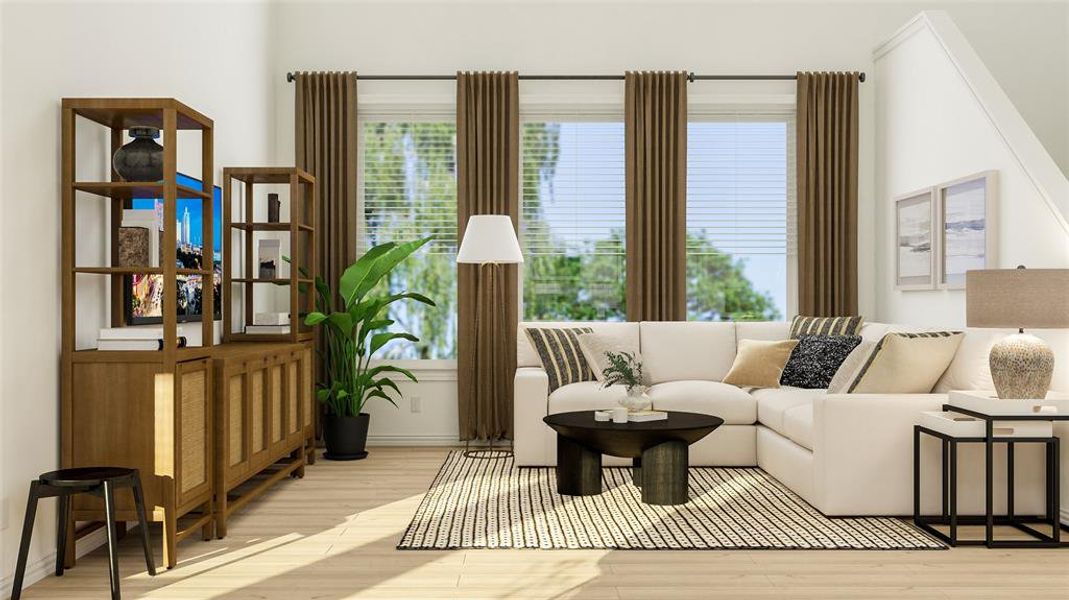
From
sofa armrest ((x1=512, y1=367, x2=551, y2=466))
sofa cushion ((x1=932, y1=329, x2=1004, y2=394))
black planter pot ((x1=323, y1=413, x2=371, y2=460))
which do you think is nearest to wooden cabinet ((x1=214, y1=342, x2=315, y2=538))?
black planter pot ((x1=323, y1=413, x2=371, y2=460))

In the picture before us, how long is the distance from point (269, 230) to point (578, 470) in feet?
8.08

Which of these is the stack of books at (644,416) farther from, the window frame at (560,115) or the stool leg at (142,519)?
the stool leg at (142,519)

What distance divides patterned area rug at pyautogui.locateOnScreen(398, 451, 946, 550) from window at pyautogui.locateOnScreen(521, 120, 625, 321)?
5.88ft

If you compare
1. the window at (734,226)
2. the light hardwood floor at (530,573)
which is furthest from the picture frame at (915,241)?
the light hardwood floor at (530,573)

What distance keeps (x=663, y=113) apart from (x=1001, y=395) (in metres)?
3.29

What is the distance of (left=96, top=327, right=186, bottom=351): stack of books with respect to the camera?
3652 mm

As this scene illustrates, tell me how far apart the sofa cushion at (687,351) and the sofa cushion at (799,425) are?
3.90 ft

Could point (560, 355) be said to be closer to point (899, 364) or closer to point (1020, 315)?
point (899, 364)

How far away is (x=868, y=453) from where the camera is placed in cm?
432

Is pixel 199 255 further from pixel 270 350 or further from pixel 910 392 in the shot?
pixel 910 392

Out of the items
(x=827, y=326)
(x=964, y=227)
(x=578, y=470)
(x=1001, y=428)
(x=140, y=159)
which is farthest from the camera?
(x=827, y=326)

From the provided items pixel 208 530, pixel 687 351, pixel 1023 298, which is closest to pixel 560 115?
pixel 687 351

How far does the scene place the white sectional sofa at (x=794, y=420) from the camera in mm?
4293

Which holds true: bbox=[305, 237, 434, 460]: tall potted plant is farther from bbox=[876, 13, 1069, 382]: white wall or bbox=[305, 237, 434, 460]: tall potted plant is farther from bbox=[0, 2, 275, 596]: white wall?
bbox=[876, 13, 1069, 382]: white wall
